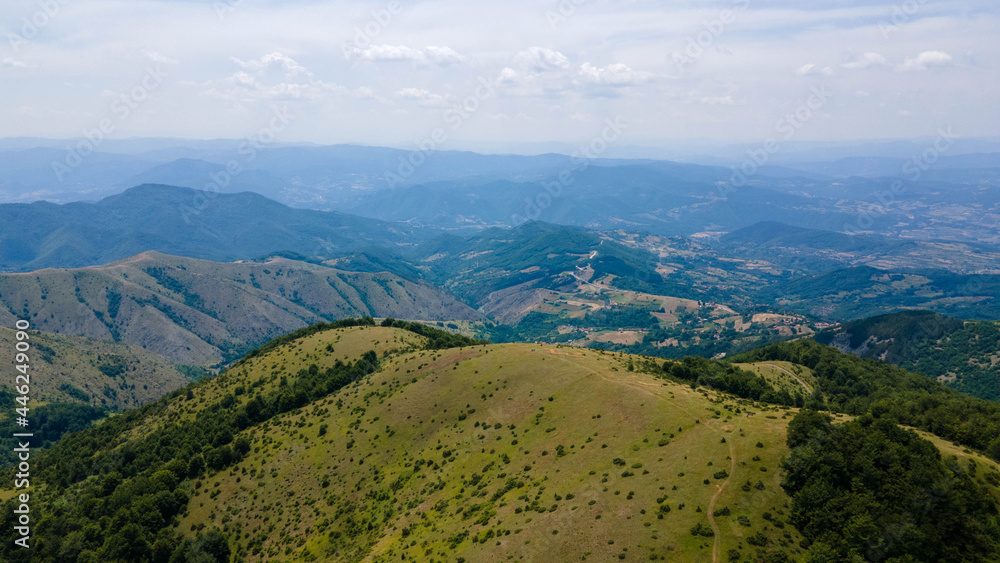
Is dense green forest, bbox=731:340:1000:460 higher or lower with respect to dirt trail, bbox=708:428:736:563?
lower

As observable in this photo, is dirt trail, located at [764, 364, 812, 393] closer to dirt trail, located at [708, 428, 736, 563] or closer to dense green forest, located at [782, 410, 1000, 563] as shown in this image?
dense green forest, located at [782, 410, 1000, 563]

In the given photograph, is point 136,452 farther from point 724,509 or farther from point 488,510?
point 724,509

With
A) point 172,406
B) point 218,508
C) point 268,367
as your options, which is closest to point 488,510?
point 218,508

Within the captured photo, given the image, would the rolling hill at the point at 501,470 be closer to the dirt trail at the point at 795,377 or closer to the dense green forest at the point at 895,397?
the dense green forest at the point at 895,397

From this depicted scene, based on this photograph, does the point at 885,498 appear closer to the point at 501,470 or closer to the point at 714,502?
the point at 714,502

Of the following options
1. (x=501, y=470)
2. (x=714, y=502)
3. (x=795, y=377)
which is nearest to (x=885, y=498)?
(x=714, y=502)

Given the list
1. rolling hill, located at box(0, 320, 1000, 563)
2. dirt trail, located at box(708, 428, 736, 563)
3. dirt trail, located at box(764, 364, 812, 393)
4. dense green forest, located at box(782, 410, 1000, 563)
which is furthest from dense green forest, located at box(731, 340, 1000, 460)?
dirt trail, located at box(708, 428, 736, 563)
